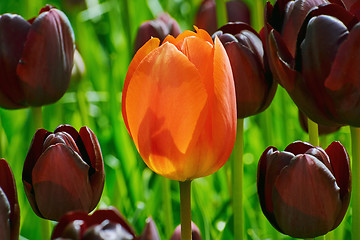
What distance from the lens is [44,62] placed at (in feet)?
3.41

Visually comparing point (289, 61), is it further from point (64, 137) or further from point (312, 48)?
point (64, 137)

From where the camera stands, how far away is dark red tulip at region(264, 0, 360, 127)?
775 millimetres

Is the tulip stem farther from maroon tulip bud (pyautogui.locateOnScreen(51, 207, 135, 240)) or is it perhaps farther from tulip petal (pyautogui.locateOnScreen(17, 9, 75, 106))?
maroon tulip bud (pyautogui.locateOnScreen(51, 207, 135, 240))

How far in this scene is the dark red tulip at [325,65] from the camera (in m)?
0.78

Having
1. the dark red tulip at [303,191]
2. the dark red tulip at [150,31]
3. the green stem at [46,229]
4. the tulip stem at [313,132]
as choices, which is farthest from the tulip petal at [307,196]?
the dark red tulip at [150,31]

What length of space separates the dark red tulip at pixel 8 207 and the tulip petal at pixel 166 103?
13cm

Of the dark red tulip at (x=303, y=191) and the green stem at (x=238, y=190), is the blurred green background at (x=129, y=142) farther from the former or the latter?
the dark red tulip at (x=303, y=191)

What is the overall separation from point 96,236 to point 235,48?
0.46 metres

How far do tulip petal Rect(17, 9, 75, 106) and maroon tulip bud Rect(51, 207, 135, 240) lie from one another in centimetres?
46

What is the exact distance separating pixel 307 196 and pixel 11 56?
484mm

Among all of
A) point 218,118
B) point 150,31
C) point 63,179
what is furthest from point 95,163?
point 150,31

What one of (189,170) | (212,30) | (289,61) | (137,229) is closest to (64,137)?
(189,170)

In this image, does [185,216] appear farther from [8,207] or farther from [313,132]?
[313,132]

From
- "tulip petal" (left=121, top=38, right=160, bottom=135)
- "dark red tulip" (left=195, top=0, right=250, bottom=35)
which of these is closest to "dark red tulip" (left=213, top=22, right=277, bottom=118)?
"tulip petal" (left=121, top=38, right=160, bottom=135)
